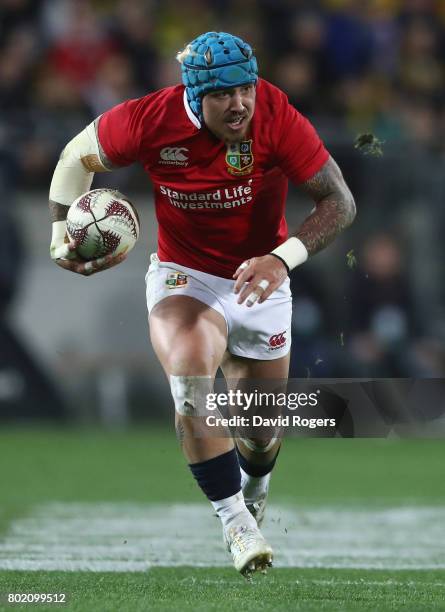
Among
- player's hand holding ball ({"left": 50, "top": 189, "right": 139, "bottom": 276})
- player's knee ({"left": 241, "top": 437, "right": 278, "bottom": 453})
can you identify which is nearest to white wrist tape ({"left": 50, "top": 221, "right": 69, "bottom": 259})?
player's hand holding ball ({"left": 50, "top": 189, "right": 139, "bottom": 276})

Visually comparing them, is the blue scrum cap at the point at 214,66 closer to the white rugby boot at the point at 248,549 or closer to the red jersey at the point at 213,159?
the red jersey at the point at 213,159

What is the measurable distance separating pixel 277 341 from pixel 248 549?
137 cm

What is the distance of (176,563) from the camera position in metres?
6.09

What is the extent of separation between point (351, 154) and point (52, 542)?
568 centimetres

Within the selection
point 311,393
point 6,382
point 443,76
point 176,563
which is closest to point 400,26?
point 443,76

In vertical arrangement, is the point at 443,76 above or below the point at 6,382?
above

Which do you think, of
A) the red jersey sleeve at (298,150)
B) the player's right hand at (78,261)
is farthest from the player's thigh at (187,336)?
the red jersey sleeve at (298,150)

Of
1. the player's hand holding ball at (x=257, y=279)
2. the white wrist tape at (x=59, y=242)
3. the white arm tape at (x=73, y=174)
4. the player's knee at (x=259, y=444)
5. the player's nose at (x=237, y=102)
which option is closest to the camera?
the player's hand holding ball at (x=257, y=279)

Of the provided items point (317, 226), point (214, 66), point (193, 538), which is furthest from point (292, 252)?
point (193, 538)

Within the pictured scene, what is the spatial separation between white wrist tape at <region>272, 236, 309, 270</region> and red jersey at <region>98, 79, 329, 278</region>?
0.34 m

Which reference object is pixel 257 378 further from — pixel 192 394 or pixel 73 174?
pixel 73 174

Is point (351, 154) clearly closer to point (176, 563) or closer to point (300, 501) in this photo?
point (300, 501)

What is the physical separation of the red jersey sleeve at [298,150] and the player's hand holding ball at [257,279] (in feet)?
1.75

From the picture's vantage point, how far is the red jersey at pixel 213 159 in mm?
5652
